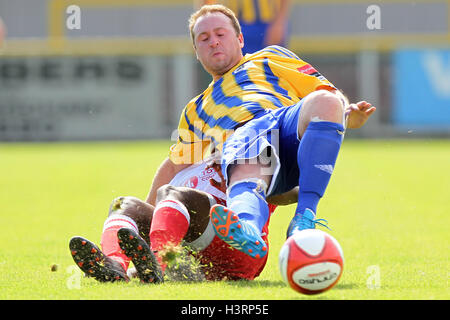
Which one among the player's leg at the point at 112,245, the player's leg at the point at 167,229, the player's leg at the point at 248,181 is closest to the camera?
the player's leg at the point at 248,181

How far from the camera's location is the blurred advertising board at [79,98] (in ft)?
55.4

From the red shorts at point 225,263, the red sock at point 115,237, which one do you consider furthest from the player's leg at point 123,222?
the red shorts at point 225,263

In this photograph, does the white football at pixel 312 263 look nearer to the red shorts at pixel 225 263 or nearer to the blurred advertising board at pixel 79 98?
the red shorts at pixel 225 263

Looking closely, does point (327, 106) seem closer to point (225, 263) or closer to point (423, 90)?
point (225, 263)

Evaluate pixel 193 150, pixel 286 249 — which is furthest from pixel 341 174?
pixel 286 249

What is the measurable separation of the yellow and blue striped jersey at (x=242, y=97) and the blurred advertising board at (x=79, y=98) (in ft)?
41.9

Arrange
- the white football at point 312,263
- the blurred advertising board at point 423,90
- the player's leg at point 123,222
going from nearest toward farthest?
the white football at point 312,263 < the player's leg at point 123,222 < the blurred advertising board at point 423,90

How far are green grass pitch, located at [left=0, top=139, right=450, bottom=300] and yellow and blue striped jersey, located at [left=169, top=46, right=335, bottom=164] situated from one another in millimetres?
705

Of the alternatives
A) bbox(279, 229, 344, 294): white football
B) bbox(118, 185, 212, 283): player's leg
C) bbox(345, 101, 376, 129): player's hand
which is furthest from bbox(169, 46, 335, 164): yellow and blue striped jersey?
bbox(279, 229, 344, 294): white football

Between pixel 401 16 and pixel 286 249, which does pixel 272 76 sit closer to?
pixel 286 249

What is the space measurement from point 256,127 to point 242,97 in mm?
326

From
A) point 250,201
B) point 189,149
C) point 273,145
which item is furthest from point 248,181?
point 189,149

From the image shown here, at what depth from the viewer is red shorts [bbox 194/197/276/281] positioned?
357 cm

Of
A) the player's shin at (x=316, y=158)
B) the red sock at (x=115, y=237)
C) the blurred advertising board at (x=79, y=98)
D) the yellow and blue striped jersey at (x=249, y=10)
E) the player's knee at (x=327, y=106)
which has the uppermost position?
the yellow and blue striped jersey at (x=249, y=10)
